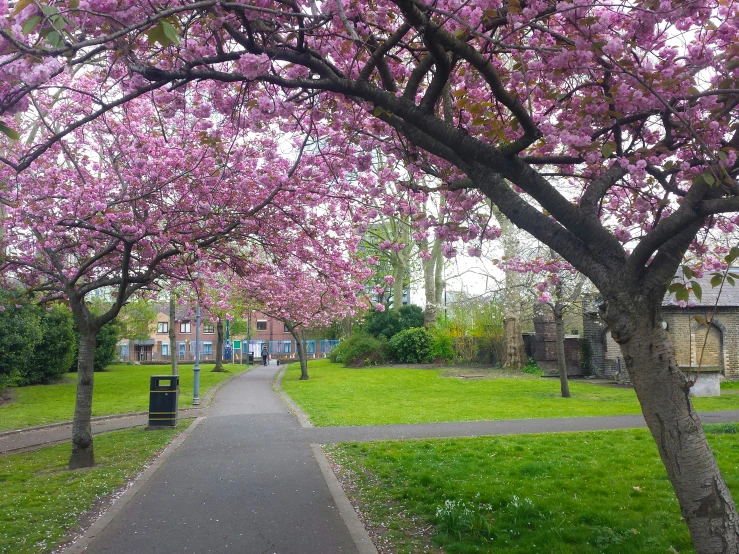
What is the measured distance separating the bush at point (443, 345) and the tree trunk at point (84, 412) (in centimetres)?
2578

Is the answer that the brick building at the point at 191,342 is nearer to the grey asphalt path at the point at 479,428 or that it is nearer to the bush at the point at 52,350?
the bush at the point at 52,350

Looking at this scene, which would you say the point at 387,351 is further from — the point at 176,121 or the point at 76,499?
the point at 76,499

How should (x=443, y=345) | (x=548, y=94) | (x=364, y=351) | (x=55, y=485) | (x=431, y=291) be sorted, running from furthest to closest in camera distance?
1. (x=364, y=351)
2. (x=431, y=291)
3. (x=443, y=345)
4. (x=55, y=485)
5. (x=548, y=94)

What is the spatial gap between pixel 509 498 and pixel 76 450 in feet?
22.2

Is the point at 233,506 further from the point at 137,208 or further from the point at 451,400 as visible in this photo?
the point at 451,400

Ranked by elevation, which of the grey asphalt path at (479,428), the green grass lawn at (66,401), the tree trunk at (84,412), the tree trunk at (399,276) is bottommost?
the green grass lawn at (66,401)

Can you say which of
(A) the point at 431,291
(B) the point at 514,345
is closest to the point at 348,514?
(B) the point at 514,345

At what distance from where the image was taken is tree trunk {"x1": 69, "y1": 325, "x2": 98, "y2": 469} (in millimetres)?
9031

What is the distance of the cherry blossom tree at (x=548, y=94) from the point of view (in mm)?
3721

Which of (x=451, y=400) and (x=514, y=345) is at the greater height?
(x=514, y=345)

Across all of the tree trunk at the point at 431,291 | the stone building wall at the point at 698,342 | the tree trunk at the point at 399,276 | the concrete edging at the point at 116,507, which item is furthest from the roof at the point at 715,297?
the concrete edging at the point at 116,507

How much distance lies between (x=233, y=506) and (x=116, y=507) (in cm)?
131

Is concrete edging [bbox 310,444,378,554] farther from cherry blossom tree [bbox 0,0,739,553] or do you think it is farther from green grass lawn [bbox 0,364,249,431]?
green grass lawn [bbox 0,364,249,431]

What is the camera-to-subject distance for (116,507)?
6430 millimetres
